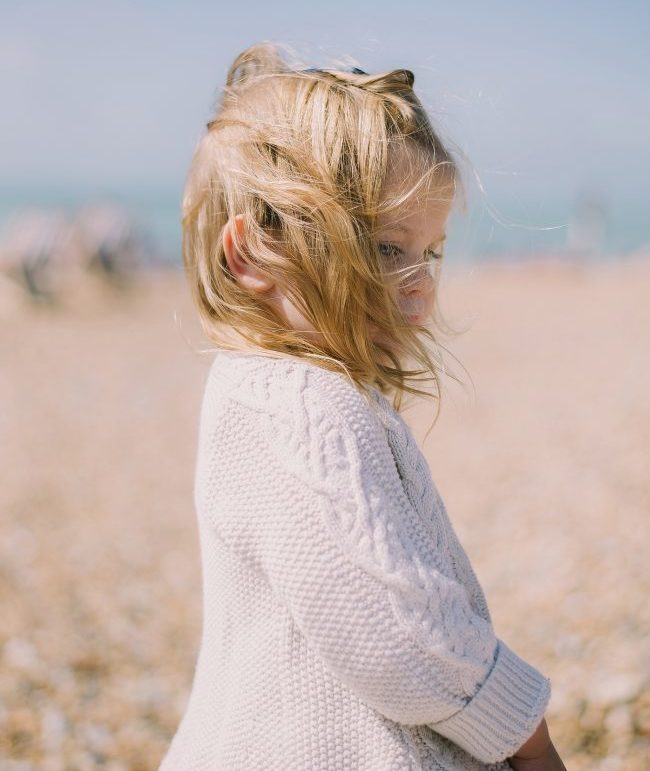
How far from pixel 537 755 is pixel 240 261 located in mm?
1064

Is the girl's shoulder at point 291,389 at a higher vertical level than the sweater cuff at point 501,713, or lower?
higher

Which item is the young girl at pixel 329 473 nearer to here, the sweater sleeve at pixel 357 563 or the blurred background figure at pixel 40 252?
the sweater sleeve at pixel 357 563

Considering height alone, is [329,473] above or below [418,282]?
below

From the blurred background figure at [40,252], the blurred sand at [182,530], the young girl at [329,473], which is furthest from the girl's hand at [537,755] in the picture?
the blurred background figure at [40,252]

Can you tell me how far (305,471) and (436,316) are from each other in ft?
2.26

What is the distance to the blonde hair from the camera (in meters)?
1.48

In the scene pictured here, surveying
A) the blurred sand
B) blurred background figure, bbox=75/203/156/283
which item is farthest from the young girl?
blurred background figure, bbox=75/203/156/283

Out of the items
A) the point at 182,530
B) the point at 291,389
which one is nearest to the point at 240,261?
the point at 291,389

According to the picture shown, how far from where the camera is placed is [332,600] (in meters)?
1.29

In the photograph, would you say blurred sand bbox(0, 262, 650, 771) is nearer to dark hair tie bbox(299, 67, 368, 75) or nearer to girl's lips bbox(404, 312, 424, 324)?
girl's lips bbox(404, 312, 424, 324)

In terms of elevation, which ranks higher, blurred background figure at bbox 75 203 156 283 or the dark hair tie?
the dark hair tie

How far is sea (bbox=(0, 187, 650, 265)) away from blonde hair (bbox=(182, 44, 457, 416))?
29cm

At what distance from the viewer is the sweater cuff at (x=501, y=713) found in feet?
4.54

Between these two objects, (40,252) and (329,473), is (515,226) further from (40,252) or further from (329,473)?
(40,252)
